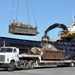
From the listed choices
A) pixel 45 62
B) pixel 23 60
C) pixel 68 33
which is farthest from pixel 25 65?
pixel 68 33

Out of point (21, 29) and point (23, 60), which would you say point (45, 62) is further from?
point (21, 29)

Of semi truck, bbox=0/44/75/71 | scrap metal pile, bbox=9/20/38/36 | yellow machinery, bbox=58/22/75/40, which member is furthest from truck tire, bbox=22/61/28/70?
yellow machinery, bbox=58/22/75/40

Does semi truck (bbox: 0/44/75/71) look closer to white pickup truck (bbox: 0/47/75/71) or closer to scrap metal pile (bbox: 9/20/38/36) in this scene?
white pickup truck (bbox: 0/47/75/71)

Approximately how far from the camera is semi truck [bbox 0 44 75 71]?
26797 millimetres

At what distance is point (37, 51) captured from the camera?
3309 centimetres

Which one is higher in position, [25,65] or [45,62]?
[45,62]

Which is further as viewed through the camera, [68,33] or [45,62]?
[68,33]

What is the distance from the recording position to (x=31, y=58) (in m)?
31.8

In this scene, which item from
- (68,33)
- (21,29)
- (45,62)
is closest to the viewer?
(45,62)

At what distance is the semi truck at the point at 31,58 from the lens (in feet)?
87.9

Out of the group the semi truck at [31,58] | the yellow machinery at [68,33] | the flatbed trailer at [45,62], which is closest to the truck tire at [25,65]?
the semi truck at [31,58]

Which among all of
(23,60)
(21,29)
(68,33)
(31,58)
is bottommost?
(23,60)

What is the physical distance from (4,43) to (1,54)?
4.99 meters

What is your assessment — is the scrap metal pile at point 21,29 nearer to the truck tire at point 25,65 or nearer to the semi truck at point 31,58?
the semi truck at point 31,58
